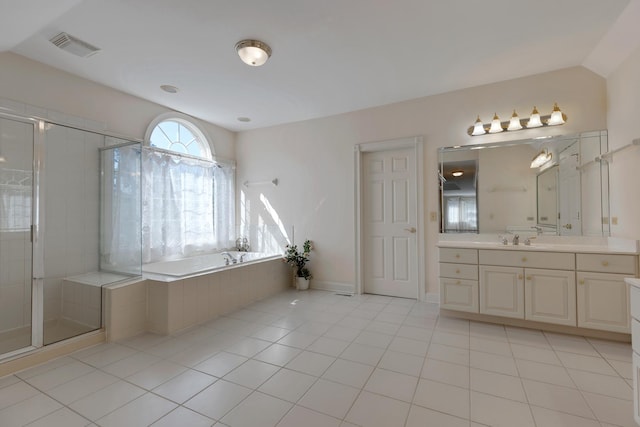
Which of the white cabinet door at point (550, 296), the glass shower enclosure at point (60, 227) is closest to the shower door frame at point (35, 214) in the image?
the glass shower enclosure at point (60, 227)

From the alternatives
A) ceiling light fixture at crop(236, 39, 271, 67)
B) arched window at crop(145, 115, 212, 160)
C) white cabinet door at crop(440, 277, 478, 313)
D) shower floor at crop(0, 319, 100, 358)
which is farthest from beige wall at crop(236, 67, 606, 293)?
shower floor at crop(0, 319, 100, 358)

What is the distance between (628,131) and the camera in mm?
2461

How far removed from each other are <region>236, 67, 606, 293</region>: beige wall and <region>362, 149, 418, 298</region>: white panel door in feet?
0.69

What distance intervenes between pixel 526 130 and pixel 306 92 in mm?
2499

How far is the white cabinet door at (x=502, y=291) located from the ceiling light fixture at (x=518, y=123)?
153cm

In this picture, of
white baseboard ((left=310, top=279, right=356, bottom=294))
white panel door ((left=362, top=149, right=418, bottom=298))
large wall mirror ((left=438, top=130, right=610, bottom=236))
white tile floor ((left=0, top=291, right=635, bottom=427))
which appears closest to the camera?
white tile floor ((left=0, top=291, right=635, bottom=427))

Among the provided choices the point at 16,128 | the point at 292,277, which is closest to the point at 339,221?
the point at 292,277

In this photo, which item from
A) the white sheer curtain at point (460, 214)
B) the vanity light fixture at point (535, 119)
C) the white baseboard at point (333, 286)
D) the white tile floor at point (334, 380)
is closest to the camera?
the white tile floor at point (334, 380)

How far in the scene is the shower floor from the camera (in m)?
2.23

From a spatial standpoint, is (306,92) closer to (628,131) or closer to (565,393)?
(628,131)

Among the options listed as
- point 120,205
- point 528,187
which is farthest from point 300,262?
point 528,187

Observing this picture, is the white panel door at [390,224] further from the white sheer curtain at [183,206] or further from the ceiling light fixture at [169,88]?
the ceiling light fixture at [169,88]

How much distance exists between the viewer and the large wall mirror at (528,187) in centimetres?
287

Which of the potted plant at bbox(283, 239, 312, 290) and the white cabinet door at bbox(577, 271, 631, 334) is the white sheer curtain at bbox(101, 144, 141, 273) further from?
the white cabinet door at bbox(577, 271, 631, 334)
